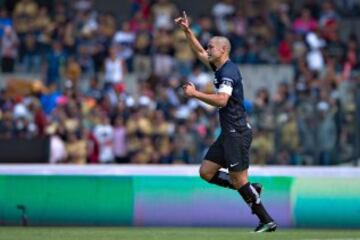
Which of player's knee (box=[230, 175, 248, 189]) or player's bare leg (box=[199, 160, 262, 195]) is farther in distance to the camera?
player's bare leg (box=[199, 160, 262, 195])

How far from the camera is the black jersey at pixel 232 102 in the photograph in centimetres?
1419

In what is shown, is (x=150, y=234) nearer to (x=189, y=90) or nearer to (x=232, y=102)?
(x=232, y=102)

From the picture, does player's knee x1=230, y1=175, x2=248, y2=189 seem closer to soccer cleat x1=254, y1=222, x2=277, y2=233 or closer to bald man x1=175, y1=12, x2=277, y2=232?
bald man x1=175, y1=12, x2=277, y2=232

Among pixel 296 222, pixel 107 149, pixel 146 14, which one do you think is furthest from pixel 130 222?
pixel 146 14

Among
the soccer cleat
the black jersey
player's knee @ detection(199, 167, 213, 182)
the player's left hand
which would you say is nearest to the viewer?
the player's left hand

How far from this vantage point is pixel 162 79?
81.6 ft

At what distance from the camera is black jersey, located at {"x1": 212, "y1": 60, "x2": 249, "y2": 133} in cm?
1419

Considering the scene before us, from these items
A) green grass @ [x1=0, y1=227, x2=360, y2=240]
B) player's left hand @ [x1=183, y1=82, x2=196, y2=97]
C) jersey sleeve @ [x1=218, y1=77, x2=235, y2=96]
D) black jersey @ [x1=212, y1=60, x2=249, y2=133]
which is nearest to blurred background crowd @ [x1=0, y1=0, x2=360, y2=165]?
green grass @ [x1=0, y1=227, x2=360, y2=240]

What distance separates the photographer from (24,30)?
26.3 m

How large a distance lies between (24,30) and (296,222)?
10.4 metres

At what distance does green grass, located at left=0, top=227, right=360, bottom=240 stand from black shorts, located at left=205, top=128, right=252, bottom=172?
815 millimetres

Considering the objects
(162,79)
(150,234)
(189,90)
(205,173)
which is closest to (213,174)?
(205,173)

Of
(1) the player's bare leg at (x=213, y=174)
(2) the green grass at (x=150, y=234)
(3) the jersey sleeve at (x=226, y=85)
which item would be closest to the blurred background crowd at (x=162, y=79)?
(2) the green grass at (x=150, y=234)

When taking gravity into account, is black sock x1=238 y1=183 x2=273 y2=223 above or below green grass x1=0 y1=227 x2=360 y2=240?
above
